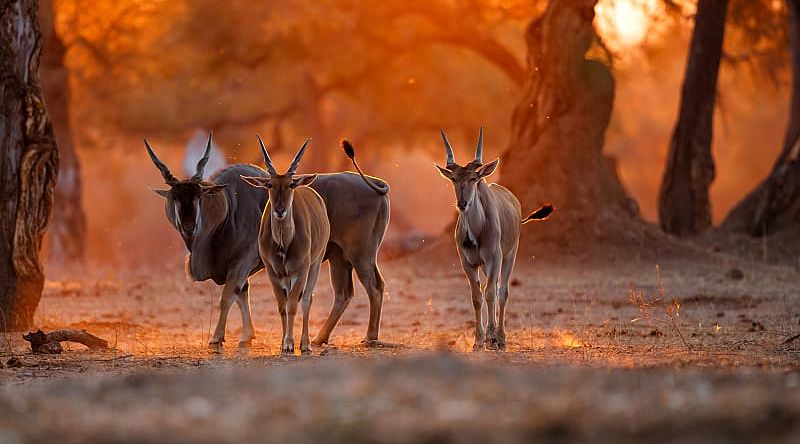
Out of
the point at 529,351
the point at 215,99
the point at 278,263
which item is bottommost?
the point at 529,351

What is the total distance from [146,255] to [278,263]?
22337mm

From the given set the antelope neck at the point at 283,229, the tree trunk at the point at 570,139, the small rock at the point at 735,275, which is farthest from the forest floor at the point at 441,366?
the tree trunk at the point at 570,139

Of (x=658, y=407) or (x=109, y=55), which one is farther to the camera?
(x=109, y=55)

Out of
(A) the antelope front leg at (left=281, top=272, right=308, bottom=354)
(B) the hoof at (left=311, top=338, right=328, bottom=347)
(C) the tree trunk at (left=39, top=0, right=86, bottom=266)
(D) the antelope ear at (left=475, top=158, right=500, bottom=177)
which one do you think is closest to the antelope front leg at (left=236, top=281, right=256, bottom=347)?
(B) the hoof at (left=311, top=338, right=328, bottom=347)

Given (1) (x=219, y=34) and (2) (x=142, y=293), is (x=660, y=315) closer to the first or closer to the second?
(2) (x=142, y=293)

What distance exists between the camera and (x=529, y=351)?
10.7 m

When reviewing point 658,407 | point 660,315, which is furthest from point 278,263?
point 658,407

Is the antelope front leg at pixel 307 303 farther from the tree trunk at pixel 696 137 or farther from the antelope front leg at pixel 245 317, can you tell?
the tree trunk at pixel 696 137

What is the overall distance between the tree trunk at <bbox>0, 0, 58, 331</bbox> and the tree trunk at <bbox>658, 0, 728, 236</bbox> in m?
12.7

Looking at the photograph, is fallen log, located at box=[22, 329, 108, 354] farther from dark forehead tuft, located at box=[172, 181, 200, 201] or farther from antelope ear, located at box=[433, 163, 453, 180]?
antelope ear, located at box=[433, 163, 453, 180]

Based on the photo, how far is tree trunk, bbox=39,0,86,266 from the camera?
26422 mm

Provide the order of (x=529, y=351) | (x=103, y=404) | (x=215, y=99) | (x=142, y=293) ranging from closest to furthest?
(x=103, y=404) < (x=529, y=351) < (x=142, y=293) < (x=215, y=99)

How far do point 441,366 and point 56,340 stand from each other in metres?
5.76

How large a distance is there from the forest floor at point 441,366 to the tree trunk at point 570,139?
0.98 m
